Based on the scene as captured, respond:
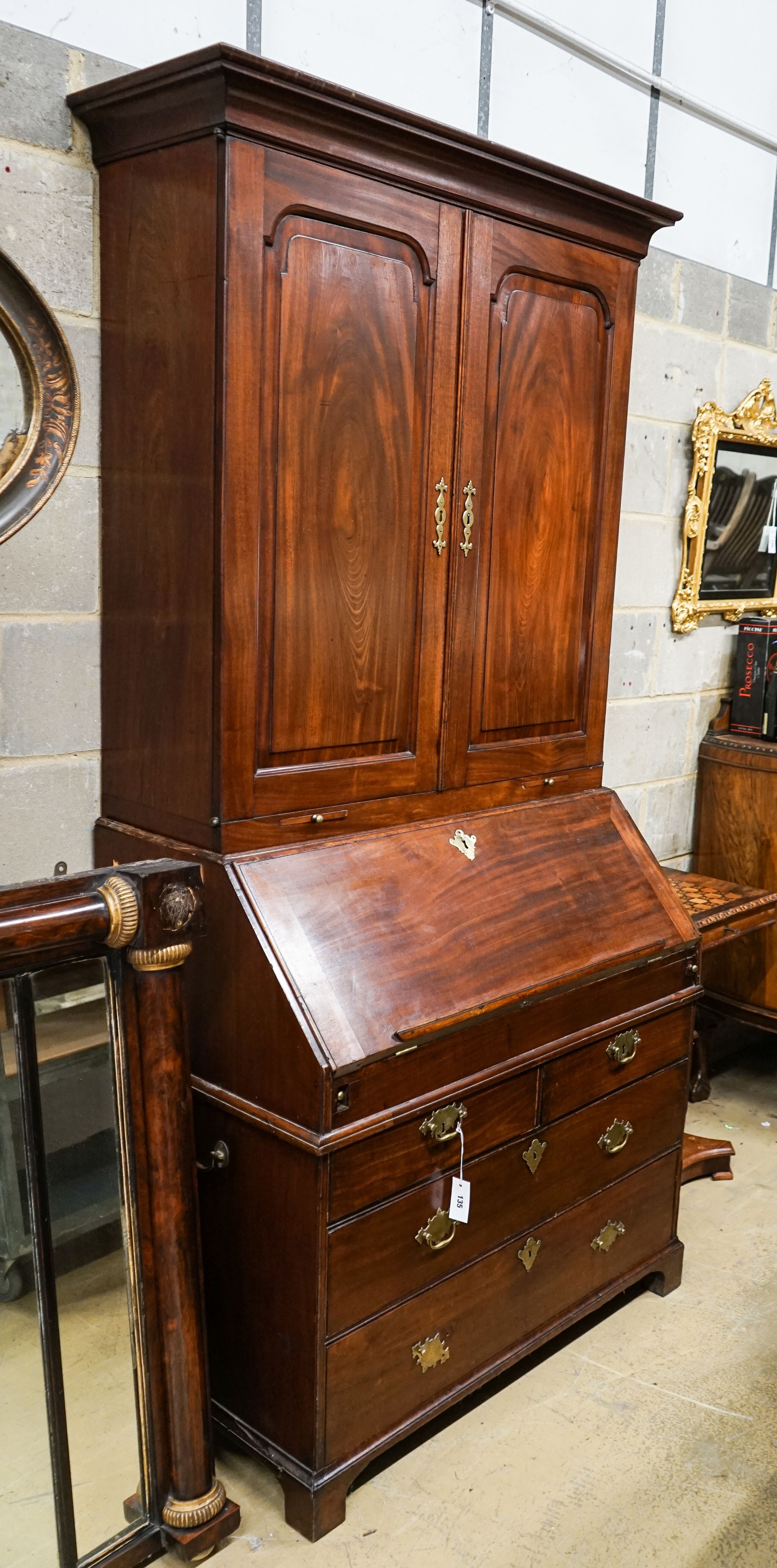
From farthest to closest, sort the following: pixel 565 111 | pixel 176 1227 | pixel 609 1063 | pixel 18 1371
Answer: pixel 565 111 → pixel 609 1063 → pixel 176 1227 → pixel 18 1371

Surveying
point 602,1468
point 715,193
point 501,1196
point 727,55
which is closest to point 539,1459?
point 602,1468

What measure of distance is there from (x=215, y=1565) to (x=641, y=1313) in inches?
44.1

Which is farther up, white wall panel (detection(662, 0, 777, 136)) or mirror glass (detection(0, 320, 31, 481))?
white wall panel (detection(662, 0, 777, 136))

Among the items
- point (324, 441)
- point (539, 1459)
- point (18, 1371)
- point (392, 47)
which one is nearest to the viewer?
point (18, 1371)

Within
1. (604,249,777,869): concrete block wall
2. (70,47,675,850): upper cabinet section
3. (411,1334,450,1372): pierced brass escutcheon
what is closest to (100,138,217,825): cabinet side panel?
(70,47,675,850): upper cabinet section

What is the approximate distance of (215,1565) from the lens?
199 cm

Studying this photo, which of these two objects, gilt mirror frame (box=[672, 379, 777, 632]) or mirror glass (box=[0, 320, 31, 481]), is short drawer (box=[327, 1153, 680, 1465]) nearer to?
mirror glass (box=[0, 320, 31, 481])

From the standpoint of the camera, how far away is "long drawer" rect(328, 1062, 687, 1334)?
2035mm

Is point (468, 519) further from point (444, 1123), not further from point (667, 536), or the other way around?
point (667, 536)

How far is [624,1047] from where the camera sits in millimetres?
2551

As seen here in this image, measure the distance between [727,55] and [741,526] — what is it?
1295 mm

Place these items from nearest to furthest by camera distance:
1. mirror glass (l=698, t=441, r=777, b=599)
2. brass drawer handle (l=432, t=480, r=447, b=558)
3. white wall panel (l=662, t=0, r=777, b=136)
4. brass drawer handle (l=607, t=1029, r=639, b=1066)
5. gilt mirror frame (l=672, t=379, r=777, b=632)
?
brass drawer handle (l=432, t=480, r=447, b=558) < brass drawer handle (l=607, t=1029, r=639, b=1066) < white wall panel (l=662, t=0, r=777, b=136) < gilt mirror frame (l=672, t=379, r=777, b=632) < mirror glass (l=698, t=441, r=777, b=599)

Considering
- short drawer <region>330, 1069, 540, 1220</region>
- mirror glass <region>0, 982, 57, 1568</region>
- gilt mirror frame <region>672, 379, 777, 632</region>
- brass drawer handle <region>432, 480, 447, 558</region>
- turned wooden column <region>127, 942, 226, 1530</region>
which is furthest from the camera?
gilt mirror frame <region>672, 379, 777, 632</region>

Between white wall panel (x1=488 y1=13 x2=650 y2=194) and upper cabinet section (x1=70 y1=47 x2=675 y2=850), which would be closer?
upper cabinet section (x1=70 y1=47 x2=675 y2=850)
